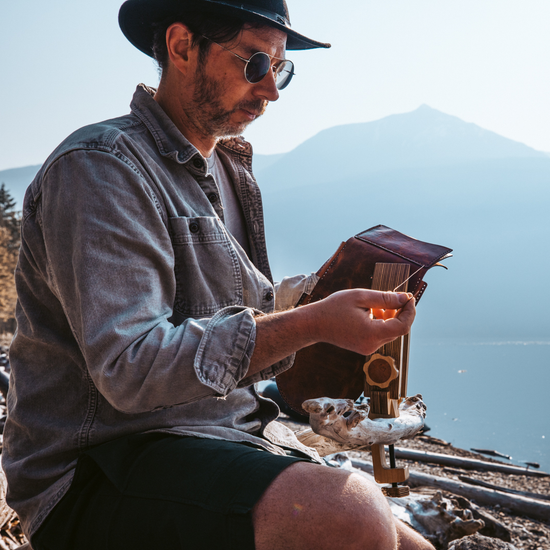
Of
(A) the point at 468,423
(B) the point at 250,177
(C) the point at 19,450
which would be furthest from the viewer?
(A) the point at 468,423

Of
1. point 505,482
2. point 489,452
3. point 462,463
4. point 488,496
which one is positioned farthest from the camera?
point 489,452

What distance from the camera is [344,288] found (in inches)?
94.7

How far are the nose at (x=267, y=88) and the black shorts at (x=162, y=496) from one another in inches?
54.1

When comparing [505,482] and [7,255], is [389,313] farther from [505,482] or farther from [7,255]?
[7,255]

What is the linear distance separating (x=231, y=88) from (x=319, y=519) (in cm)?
157

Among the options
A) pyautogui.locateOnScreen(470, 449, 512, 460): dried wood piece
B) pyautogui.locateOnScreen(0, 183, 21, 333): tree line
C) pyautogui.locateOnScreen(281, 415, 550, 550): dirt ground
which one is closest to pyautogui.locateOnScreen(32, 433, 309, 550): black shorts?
pyautogui.locateOnScreen(281, 415, 550, 550): dirt ground

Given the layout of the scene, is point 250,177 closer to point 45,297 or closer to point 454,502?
point 45,297

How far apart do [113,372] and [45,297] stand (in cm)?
50

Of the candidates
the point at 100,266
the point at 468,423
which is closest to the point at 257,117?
the point at 100,266

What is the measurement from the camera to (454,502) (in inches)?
163

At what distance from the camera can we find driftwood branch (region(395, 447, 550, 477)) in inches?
252

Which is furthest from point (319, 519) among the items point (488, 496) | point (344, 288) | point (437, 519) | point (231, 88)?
point (488, 496)

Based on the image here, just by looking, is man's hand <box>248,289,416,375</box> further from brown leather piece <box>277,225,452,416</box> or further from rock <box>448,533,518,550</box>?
rock <box>448,533,518,550</box>

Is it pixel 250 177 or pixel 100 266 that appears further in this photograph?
pixel 250 177
